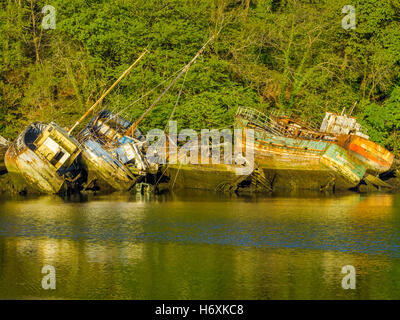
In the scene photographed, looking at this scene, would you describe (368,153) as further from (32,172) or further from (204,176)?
(32,172)

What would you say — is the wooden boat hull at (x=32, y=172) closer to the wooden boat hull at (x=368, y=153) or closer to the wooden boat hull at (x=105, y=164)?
the wooden boat hull at (x=105, y=164)

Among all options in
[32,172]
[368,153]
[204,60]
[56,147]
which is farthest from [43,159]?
[368,153]

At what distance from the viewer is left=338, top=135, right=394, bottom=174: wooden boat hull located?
4203 centimetres

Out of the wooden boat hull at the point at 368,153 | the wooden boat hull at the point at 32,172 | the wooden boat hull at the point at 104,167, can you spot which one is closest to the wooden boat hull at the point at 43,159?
the wooden boat hull at the point at 32,172

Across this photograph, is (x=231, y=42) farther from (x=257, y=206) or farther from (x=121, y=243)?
(x=121, y=243)

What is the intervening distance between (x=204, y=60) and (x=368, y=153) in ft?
44.1

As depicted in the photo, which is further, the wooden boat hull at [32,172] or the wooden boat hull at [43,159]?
the wooden boat hull at [43,159]

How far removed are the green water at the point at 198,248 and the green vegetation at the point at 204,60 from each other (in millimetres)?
13672

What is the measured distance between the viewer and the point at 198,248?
24.5m

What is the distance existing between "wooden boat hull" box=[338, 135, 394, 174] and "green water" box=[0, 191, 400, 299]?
633 cm

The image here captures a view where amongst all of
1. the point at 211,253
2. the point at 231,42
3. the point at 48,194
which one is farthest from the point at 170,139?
the point at 211,253

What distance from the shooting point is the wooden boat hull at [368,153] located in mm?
42031

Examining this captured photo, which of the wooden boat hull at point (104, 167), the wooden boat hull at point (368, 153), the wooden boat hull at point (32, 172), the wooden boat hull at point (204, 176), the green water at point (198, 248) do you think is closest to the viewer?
the green water at point (198, 248)

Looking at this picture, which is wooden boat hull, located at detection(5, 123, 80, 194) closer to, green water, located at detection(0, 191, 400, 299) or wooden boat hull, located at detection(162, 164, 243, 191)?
green water, located at detection(0, 191, 400, 299)
